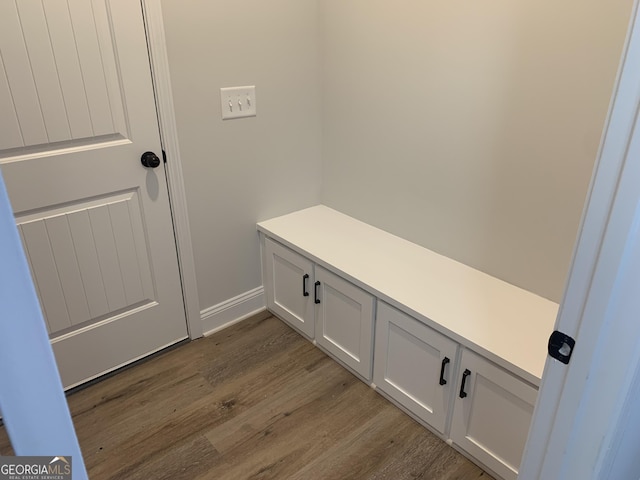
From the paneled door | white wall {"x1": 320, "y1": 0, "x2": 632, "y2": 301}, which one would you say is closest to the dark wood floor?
the paneled door

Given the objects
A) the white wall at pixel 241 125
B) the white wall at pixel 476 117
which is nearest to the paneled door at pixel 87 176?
the white wall at pixel 241 125

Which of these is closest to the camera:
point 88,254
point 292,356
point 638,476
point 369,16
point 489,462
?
point 638,476

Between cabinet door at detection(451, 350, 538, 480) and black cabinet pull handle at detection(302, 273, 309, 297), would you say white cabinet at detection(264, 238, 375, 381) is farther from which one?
cabinet door at detection(451, 350, 538, 480)

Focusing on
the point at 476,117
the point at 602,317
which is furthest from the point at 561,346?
the point at 476,117

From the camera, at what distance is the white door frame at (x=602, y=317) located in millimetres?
685

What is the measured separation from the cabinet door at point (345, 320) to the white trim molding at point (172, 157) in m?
0.63

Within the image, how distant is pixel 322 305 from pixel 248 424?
2.07ft

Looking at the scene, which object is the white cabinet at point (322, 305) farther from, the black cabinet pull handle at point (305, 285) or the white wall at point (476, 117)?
the white wall at point (476, 117)

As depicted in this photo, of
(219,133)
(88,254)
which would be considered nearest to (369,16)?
(219,133)

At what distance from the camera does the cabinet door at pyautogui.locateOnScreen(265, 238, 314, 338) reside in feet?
7.63

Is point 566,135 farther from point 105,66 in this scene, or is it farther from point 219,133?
point 105,66

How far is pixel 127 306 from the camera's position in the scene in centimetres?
217

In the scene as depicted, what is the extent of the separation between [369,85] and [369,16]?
0.29m

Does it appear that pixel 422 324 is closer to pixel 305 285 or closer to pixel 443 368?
pixel 443 368
